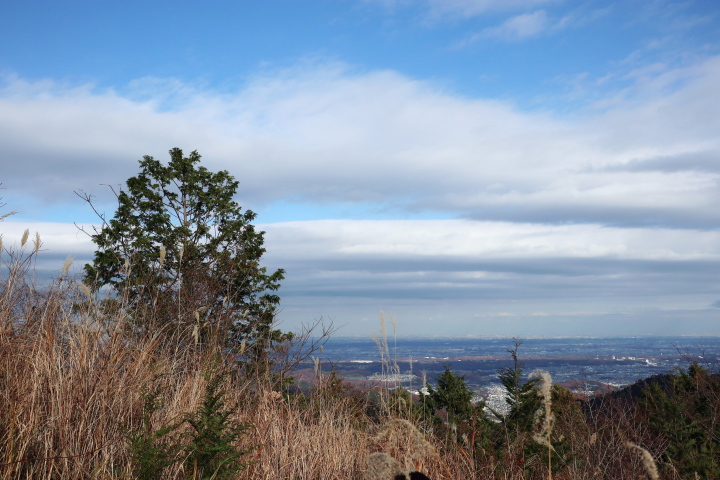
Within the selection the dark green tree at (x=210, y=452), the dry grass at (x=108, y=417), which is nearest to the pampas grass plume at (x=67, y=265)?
the dry grass at (x=108, y=417)

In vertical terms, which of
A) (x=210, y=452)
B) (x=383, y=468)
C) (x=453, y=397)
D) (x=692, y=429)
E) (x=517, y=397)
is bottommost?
(x=692, y=429)

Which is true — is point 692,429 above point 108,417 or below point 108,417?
below

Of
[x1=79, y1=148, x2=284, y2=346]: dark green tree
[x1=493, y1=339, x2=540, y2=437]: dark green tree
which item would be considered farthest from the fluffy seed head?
[x1=79, y1=148, x2=284, y2=346]: dark green tree

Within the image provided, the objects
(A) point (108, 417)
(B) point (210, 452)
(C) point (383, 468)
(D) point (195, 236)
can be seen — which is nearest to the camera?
(C) point (383, 468)

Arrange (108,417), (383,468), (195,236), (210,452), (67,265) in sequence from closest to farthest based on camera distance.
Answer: (383,468) → (210,452) → (108,417) → (67,265) → (195,236)

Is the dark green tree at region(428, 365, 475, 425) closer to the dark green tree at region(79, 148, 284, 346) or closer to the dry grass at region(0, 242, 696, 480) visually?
the dry grass at region(0, 242, 696, 480)

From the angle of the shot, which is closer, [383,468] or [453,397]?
[383,468]

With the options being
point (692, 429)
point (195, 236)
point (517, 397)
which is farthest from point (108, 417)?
point (195, 236)

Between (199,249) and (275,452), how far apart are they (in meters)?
13.8

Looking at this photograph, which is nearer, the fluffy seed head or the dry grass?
the fluffy seed head

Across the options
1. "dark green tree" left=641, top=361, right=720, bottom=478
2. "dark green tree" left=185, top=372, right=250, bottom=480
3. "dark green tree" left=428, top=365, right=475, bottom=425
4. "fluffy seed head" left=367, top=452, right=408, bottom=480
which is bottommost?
"dark green tree" left=641, top=361, right=720, bottom=478

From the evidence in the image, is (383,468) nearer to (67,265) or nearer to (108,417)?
(108,417)

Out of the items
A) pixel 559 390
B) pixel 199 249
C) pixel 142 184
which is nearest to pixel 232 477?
pixel 559 390

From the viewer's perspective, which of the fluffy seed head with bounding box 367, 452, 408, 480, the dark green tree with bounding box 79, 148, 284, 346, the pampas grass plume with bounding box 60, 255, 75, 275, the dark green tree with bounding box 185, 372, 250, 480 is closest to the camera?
the fluffy seed head with bounding box 367, 452, 408, 480
